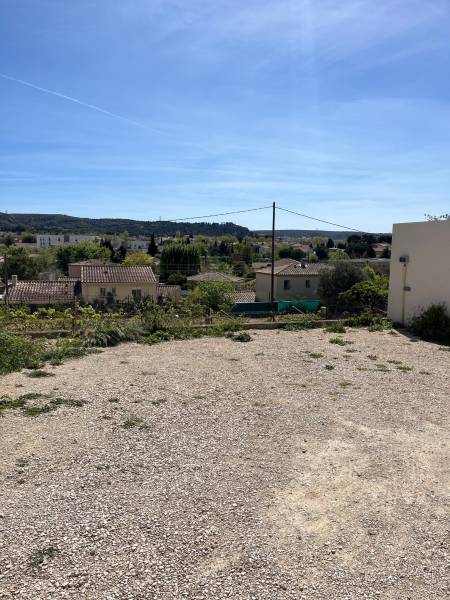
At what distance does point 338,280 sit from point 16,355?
23.0m

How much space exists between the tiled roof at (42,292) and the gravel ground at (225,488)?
76.3ft

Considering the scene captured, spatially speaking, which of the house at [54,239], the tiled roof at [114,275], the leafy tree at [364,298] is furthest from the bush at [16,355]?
the house at [54,239]

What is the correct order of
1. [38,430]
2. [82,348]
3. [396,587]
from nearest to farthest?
1. [396,587]
2. [38,430]
3. [82,348]

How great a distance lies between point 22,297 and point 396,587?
2946cm

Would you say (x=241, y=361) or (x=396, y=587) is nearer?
(x=396, y=587)

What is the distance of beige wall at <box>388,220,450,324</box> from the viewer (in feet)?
40.5

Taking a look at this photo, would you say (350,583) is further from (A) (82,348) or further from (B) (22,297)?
(B) (22,297)

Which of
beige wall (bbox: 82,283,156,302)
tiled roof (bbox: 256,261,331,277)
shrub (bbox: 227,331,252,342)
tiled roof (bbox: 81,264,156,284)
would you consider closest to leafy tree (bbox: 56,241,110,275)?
tiled roof (bbox: 81,264,156,284)

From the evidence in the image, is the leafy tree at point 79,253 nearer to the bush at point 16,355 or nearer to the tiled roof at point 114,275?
the tiled roof at point 114,275

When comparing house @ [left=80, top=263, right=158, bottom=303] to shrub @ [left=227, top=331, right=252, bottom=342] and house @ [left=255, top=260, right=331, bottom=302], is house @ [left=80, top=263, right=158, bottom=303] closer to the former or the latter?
house @ [left=255, top=260, right=331, bottom=302]

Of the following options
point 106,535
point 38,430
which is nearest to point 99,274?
point 38,430

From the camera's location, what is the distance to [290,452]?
538 centimetres

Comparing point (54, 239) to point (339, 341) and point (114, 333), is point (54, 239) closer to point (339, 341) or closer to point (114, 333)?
point (114, 333)

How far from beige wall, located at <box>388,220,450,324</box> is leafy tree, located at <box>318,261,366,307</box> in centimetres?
1415
